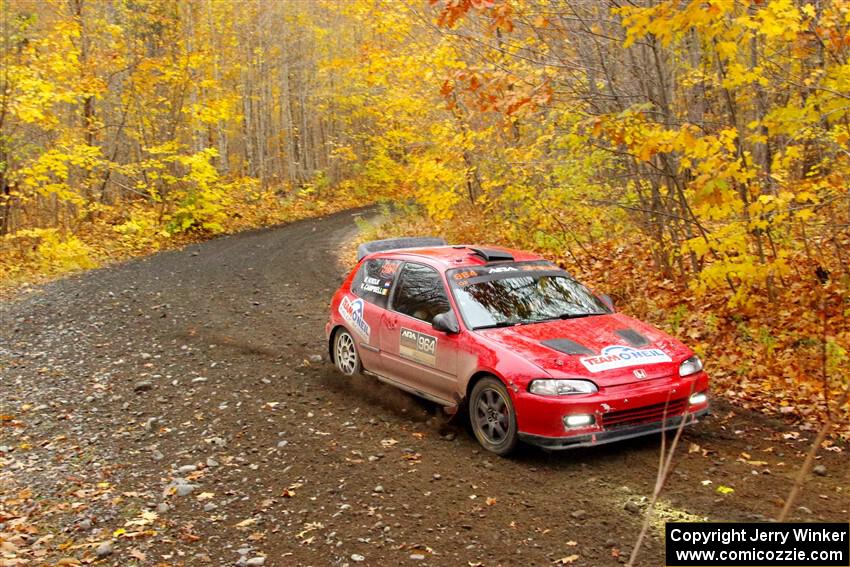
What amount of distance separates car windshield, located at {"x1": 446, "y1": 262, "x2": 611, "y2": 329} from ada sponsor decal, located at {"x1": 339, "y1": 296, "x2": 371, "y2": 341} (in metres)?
1.39

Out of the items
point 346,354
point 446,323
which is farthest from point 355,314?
point 446,323

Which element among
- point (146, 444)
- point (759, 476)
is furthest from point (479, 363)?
point (146, 444)

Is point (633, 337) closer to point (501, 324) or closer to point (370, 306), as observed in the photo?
point (501, 324)

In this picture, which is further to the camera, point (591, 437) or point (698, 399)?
point (698, 399)

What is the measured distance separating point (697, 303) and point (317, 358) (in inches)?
219

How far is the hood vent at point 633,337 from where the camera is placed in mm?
6406

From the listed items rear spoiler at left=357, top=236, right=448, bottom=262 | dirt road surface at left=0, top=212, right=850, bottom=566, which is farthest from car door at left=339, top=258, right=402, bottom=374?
rear spoiler at left=357, top=236, right=448, bottom=262

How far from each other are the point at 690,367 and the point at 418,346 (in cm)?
256

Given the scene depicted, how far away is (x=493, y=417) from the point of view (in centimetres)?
628

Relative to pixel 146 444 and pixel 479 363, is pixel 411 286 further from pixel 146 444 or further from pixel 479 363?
pixel 146 444

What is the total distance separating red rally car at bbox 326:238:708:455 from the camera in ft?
19.1

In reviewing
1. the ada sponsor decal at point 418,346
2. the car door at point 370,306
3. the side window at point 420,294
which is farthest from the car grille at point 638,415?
the car door at point 370,306

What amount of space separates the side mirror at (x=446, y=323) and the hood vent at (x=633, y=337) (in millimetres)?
1485

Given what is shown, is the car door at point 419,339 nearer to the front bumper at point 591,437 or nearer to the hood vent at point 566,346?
the hood vent at point 566,346
